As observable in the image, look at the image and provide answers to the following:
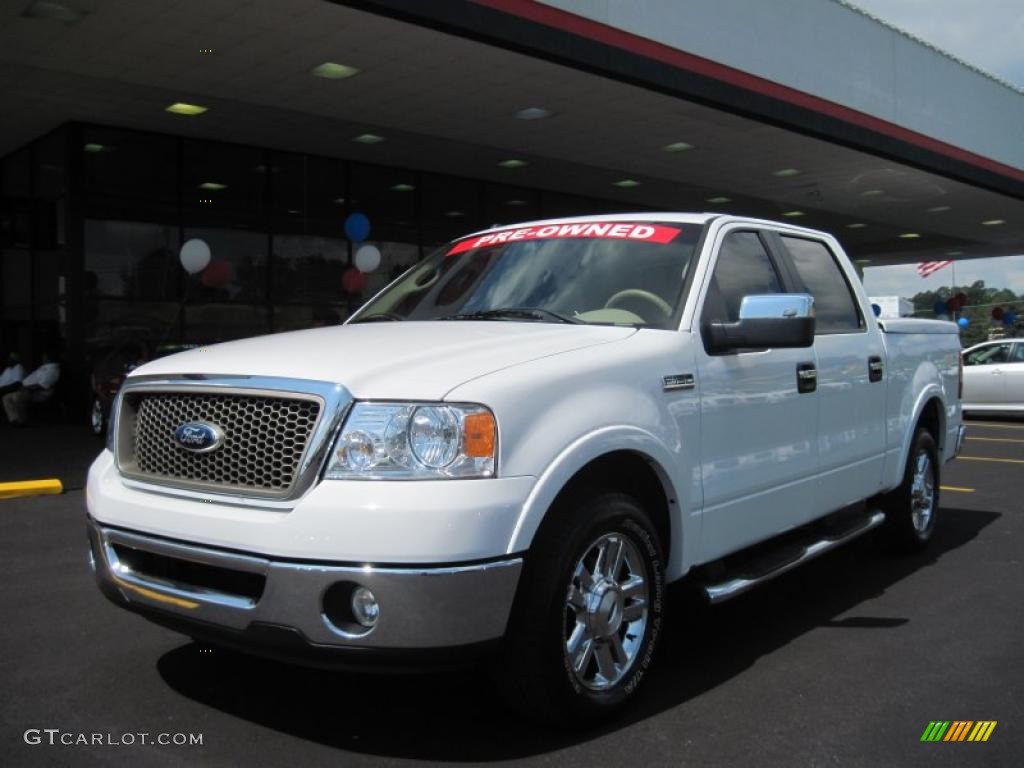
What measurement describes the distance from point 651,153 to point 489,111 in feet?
13.7

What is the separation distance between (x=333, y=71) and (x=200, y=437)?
9.81 meters

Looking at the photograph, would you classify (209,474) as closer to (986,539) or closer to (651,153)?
(986,539)

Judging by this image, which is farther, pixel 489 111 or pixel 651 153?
pixel 651 153

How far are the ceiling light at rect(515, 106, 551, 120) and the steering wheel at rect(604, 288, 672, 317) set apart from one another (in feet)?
34.2

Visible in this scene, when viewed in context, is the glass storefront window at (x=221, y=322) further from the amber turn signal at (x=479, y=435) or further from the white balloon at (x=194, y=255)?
the amber turn signal at (x=479, y=435)

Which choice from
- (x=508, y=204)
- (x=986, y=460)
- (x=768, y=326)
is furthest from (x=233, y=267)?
(x=768, y=326)

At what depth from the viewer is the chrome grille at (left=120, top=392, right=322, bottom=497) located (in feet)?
10.0

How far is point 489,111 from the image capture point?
46.4 ft

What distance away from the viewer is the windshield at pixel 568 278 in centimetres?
407

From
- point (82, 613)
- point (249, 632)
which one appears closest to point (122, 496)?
point (249, 632)

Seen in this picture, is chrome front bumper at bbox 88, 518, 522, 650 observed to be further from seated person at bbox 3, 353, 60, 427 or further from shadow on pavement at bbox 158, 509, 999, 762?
seated person at bbox 3, 353, 60, 427

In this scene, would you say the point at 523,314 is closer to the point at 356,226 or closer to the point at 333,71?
the point at 333,71

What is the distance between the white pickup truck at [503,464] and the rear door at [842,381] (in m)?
0.06

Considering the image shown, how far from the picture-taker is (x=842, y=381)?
4941mm
